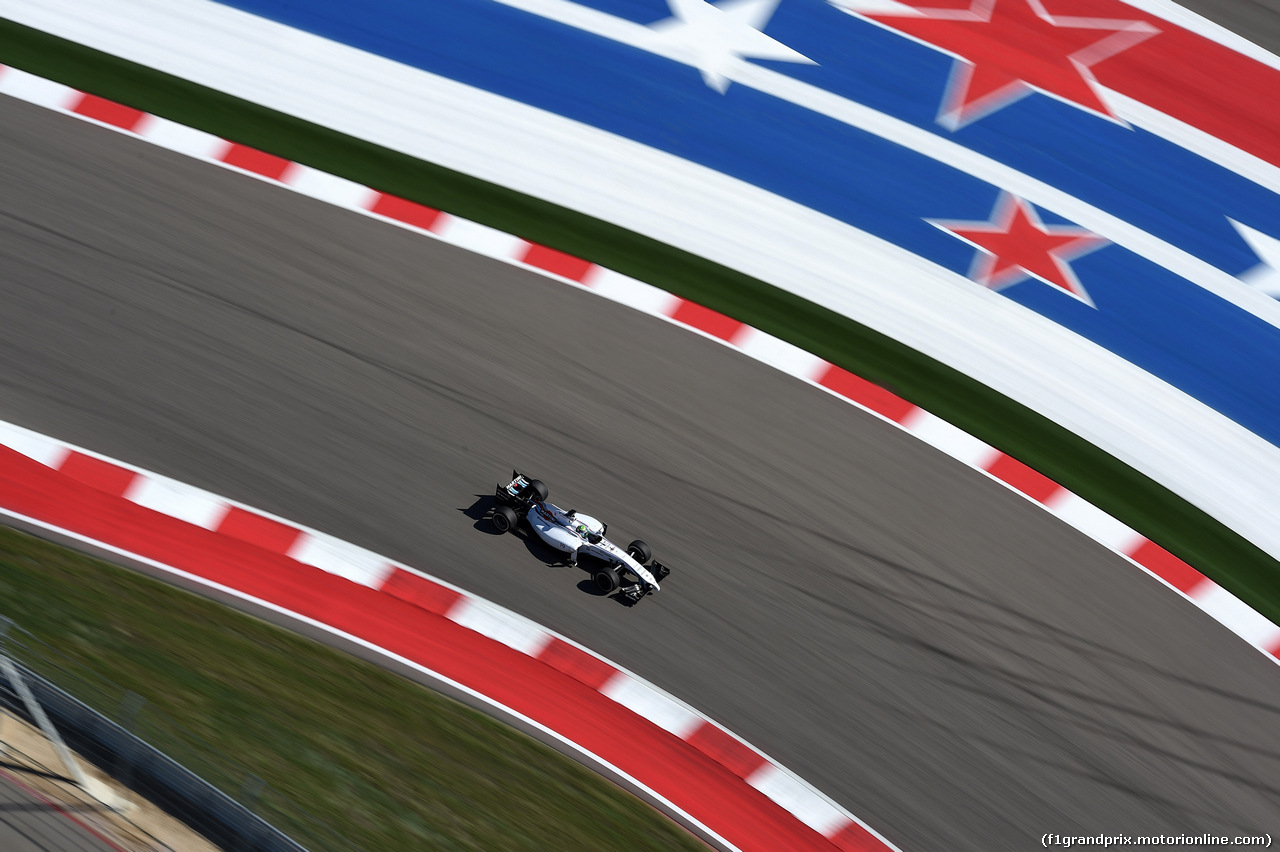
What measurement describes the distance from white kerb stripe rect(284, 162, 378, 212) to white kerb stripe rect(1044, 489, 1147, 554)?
913 cm

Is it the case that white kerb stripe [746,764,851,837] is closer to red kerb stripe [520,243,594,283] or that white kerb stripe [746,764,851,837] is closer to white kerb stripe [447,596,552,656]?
white kerb stripe [447,596,552,656]

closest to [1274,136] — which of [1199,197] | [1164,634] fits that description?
[1199,197]

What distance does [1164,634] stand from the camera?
11609 millimetres

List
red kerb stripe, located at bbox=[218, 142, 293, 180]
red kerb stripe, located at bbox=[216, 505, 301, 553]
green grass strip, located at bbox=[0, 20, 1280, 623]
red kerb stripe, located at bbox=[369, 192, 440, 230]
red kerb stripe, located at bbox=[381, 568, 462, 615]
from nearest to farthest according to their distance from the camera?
red kerb stripe, located at bbox=[381, 568, 462, 615] < red kerb stripe, located at bbox=[216, 505, 301, 553] < green grass strip, located at bbox=[0, 20, 1280, 623] < red kerb stripe, located at bbox=[369, 192, 440, 230] < red kerb stripe, located at bbox=[218, 142, 293, 180]

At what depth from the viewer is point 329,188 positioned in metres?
13.5

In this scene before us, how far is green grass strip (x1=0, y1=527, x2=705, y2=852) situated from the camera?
392 inches

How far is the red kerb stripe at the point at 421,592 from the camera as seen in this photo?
1127 cm

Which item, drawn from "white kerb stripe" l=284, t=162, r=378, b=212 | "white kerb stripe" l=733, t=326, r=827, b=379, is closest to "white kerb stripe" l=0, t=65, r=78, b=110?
"white kerb stripe" l=284, t=162, r=378, b=212

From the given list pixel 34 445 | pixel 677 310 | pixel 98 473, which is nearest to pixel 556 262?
pixel 677 310

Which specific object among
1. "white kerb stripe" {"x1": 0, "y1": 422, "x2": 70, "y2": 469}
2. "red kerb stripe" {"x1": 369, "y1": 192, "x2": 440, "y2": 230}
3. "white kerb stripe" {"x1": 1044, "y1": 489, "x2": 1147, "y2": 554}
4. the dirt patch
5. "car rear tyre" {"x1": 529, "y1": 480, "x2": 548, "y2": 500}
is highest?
"red kerb stripe" {"x1": 369, "y1": 192, "x2": 440, "y2": 230}

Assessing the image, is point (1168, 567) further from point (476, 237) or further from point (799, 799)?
point (476, 237)

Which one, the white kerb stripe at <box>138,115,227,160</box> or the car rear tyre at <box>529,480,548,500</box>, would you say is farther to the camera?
the white kerb stripe at <box>138,115,227,160</box>

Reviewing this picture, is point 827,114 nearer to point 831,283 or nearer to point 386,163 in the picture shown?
point 831,283

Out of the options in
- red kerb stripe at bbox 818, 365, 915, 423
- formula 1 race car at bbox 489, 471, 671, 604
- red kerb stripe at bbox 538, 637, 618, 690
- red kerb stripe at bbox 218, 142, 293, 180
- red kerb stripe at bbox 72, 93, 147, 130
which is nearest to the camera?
red kerb stripe at bbox 538, 637, 618, 690
